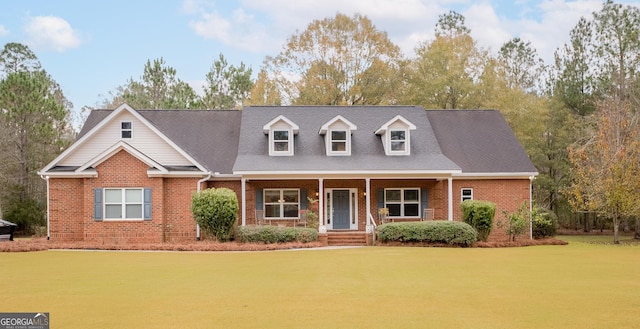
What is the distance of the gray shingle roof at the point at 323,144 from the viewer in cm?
2770

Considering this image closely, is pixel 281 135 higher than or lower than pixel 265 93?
lower

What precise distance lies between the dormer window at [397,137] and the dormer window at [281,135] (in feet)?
13.4

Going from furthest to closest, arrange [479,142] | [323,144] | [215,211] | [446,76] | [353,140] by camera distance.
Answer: [446,76] < [479,142] < [353,140] < [323,144] < [215,211]

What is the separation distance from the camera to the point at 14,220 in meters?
36.1

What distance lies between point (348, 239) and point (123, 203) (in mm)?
9028

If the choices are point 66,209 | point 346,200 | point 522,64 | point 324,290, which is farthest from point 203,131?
point 522,64

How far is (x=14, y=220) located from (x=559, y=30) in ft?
113

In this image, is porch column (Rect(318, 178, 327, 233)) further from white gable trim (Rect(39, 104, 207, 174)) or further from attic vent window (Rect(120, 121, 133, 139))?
attic vent window (Rect(120, 121, 133, 139))

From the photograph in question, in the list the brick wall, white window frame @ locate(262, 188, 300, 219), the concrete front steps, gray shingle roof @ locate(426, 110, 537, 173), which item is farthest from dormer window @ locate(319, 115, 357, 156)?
the brick wall

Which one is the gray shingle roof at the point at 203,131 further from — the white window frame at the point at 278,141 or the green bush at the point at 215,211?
the green bush at the point at 215,211

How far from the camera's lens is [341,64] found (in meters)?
43.5

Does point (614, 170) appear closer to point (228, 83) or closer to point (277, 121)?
point (277, 121)

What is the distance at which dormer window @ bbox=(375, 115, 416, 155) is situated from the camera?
2925 centimetres

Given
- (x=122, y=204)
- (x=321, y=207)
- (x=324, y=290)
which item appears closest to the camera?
(x=324, y=290)
